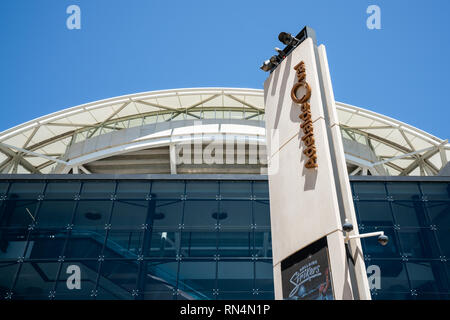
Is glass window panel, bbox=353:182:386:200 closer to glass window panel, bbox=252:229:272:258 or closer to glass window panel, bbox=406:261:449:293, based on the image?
glass window panel, bbox=406:261:449:293

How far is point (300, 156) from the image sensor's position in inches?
360

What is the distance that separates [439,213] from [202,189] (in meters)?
9.46

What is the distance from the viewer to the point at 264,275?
14312 millimetres

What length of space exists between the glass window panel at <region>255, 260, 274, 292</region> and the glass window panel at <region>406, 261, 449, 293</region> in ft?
16.3

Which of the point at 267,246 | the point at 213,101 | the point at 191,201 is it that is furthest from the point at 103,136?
the point at 267,246

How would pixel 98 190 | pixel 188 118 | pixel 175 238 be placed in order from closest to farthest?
1. pixel 175 238
2. pixel 98 190
3. pixel 188 118

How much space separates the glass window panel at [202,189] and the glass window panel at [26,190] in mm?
6078

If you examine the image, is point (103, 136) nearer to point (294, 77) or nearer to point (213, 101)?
point (213, 101)

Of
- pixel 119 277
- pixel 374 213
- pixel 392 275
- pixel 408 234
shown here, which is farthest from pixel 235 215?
pixel 408 234

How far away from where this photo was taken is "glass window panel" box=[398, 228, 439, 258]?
47.5ft

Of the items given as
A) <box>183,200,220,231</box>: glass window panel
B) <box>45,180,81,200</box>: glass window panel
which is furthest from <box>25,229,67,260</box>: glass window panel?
<box>183,200,220,231</box>: glass window panel

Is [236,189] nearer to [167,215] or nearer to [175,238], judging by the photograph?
[167,215]

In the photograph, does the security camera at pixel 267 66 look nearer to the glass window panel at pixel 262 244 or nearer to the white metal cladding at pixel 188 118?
the glass window panel at pixel 262 244
